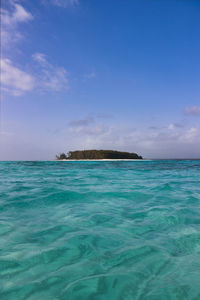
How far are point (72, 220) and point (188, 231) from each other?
6.54 ft

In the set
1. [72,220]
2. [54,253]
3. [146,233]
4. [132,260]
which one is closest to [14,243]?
[54,253]

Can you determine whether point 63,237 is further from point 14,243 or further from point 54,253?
point 14,243

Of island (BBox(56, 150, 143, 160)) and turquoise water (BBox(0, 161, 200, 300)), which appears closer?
turquoise water (BBox(0, 161, 200, 300))

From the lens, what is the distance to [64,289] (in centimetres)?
175

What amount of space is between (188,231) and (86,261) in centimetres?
179

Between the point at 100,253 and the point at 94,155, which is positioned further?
the point at 94,155

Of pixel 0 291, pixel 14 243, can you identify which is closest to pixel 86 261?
pixel 0 291

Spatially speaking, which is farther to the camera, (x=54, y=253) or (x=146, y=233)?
(x=146, y=233)

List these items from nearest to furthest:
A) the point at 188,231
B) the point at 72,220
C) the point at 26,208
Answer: the point at 188,231, the point at 72,220, the point at 26,208

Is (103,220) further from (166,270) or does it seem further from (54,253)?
(166,270)

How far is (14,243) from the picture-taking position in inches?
103

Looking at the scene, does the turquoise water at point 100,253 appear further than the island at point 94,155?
No

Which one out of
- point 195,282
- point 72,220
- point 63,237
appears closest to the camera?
point 195,282

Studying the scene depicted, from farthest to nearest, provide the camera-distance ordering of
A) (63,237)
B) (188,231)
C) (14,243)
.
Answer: (188,231), (63,237), (14,243)
